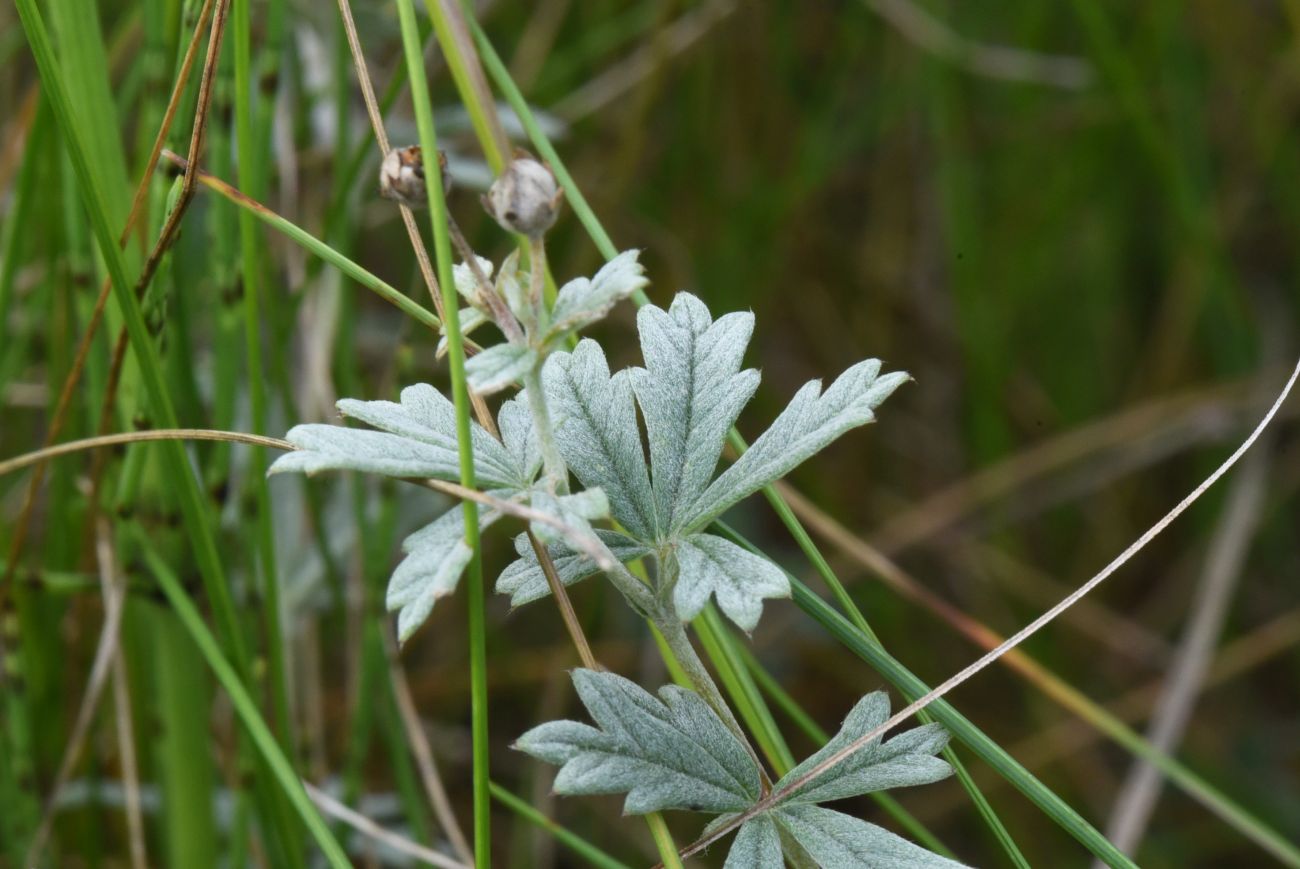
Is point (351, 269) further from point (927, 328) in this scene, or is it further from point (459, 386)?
point (927, 328)

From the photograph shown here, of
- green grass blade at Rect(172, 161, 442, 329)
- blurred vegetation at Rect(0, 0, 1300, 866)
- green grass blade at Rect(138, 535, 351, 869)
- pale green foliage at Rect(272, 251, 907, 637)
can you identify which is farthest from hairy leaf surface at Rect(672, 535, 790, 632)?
blurred vegetation at Rect(0, 0, 1300, 866)

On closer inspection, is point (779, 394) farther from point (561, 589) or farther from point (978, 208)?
point (561, 589)

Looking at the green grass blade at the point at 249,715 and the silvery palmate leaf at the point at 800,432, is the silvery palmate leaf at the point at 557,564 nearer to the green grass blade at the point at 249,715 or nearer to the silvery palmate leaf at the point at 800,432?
the silvery palmate leaf at the point at 800,432

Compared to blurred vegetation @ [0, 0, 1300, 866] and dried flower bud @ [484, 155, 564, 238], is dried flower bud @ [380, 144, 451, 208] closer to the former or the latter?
dried flower bud @ [484, 155, 564, 238]

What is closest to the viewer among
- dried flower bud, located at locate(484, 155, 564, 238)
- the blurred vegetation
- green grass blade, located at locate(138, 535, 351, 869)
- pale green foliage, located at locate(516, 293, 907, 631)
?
dried flower bud, located at locate(484, 155, 564, 238)

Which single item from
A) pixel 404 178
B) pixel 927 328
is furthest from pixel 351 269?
pixel 927 328
